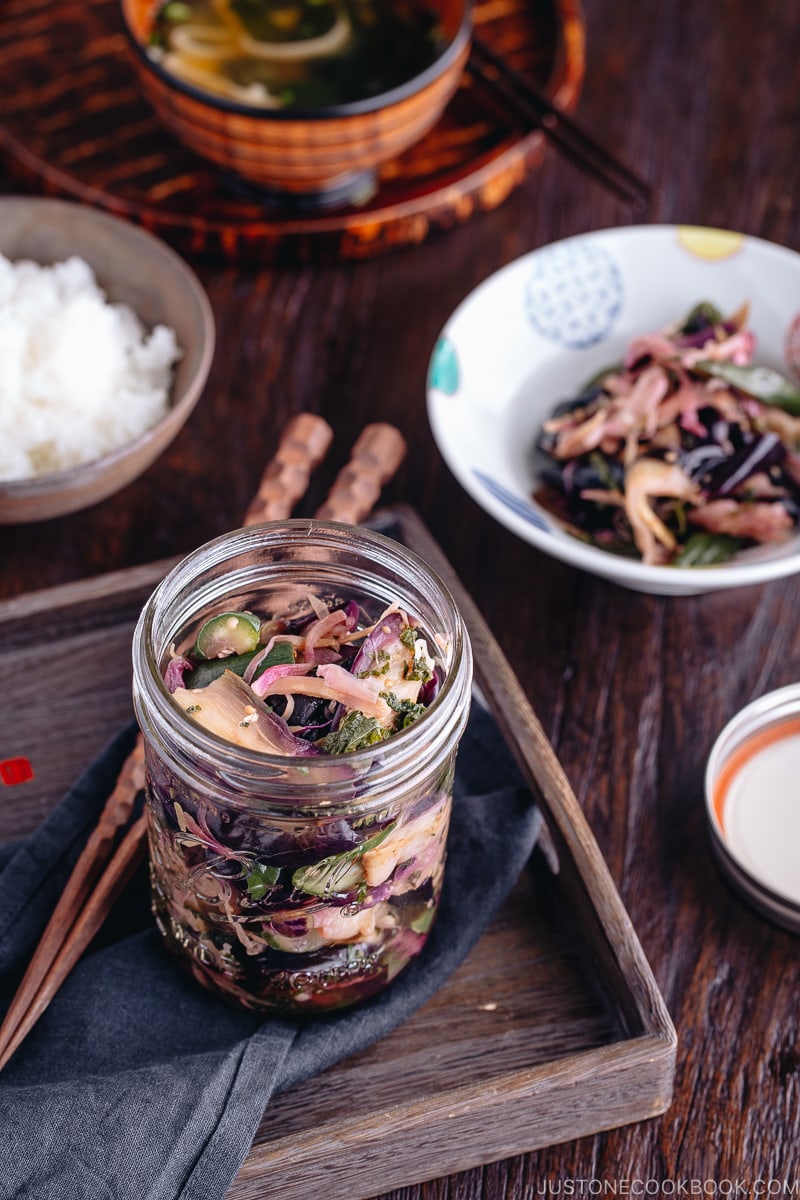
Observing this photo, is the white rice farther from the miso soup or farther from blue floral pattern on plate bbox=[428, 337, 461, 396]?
the miso soup

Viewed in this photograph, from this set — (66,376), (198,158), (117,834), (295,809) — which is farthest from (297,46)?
(295,809)

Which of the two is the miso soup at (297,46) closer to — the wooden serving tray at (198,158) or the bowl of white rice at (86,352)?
the wooden serving tray at (198,158)

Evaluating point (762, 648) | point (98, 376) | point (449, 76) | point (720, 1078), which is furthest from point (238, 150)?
point (720, 1078)

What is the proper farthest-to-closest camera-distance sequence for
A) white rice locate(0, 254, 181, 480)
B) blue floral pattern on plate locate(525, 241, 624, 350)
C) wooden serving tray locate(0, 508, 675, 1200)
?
blue floral pattern on plate locate(525, 241, 624, 350), white rice locate(0, 254, 181, 480), wooden serving tray locate(0, 508, 675, 1200)

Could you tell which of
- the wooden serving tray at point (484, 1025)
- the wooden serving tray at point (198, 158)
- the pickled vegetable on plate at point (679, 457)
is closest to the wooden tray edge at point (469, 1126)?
the wooden serving tray at point (484, 1025)

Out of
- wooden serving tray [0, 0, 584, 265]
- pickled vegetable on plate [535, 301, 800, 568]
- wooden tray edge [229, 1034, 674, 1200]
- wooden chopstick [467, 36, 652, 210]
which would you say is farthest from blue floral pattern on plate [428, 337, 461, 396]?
wooden tray edge [229, 1034, 674, 1200]

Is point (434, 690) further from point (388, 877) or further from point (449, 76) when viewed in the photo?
point (449, 76)

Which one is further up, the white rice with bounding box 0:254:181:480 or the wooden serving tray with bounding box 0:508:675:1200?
the white rice with bounding box 0:254:181:480
